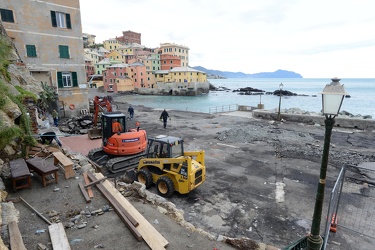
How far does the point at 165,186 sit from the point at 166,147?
1.43 m

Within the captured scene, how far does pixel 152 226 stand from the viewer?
509cm

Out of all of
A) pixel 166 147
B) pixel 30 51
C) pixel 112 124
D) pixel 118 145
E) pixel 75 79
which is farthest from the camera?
pixel 75 79

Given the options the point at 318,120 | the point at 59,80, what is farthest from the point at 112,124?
the point at 318,120

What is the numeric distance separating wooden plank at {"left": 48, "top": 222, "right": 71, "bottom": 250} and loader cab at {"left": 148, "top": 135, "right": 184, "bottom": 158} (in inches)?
164

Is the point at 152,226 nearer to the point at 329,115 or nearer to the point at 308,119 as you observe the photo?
the point at 329,115

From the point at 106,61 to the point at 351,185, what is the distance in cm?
9737

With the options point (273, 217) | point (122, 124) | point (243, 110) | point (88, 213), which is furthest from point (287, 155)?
point (243, 110)

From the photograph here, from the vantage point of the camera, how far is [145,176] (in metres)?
8.64

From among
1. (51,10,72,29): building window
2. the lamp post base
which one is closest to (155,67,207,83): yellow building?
(51,10,72,29): building window

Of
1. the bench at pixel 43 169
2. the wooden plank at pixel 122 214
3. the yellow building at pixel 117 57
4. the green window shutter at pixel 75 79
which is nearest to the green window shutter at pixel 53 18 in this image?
the green window shutter at pixel 75 79

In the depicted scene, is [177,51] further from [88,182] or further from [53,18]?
[88,182]

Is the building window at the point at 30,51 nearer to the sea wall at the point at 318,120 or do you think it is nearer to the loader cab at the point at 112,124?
the loader cab at the point at 112,124

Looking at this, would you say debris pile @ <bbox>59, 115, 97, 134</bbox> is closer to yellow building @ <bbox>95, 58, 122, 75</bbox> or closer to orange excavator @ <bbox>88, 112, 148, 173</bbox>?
orange excavator @ <bbox>88, 112, 148, 173</bbox>

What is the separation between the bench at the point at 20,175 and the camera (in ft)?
20.1
